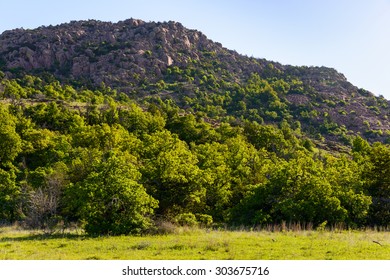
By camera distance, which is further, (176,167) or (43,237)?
(176,167)

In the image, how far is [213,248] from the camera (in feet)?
59.0

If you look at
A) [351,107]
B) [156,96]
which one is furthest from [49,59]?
[351,107]

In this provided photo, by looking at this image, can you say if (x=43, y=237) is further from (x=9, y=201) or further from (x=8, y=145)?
(x=8, y=145)

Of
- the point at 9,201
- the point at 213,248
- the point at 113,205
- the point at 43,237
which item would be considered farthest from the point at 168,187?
the point at 9,201

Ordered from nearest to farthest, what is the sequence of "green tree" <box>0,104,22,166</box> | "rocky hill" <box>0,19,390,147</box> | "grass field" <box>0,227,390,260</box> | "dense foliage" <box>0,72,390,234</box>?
"grass field" <box>0,227,390,260</box> → "dense foliage" <box>0,72,390,234</box> → "green tree" <box>0,104,22,166</box> → "rocky hill" <box>0,19,390,147</box>

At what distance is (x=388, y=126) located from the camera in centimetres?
15662

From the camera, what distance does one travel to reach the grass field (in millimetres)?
15984

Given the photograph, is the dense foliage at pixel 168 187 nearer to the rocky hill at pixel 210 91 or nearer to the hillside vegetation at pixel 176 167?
the hillside vegetation at pixel 176 167

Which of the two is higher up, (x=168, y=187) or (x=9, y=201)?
(x=168, y=187)

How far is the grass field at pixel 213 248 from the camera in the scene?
16.0 metres

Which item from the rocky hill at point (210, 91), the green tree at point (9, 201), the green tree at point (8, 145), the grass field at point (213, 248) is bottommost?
the green tree at point (9, 201)

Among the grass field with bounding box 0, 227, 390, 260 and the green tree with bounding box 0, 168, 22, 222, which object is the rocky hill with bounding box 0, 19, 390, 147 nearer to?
the green tree with bounding box 0, 168, 22, 222

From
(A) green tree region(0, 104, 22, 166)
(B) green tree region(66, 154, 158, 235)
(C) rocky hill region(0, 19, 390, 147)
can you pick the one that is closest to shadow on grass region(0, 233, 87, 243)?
(B) green tree region(66, 154, 158, 235)

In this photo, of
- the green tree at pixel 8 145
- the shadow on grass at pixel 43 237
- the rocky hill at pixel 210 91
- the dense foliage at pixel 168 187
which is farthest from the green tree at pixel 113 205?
the rocky hill at pixel 210 91
